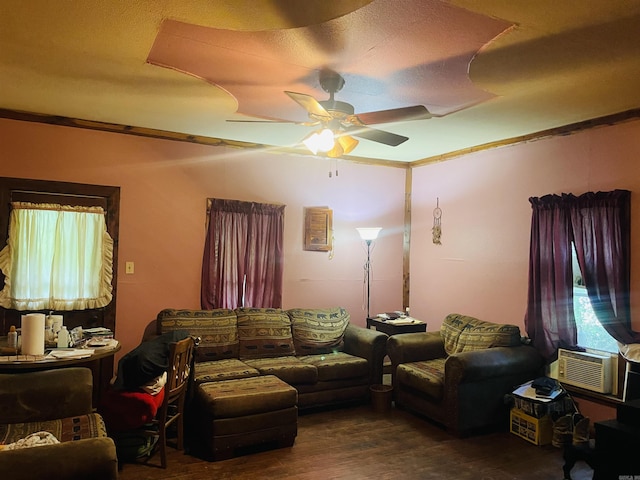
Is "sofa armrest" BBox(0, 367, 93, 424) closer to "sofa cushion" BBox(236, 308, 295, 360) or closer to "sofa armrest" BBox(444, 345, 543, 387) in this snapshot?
"sofa cushion" BBox(236, 308, 295, 360)

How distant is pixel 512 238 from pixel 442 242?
0.99m

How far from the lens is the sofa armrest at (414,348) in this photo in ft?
15.0

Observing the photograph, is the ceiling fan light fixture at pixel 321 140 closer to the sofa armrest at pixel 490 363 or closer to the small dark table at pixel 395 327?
the sofa armrest at pixel 490 363

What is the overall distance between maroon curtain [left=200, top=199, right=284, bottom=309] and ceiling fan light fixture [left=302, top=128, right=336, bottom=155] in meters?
1.92

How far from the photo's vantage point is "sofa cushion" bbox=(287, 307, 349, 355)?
4.89 meters

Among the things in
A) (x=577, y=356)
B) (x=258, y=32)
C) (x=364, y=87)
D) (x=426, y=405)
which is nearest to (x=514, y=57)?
(x=364, y=87)

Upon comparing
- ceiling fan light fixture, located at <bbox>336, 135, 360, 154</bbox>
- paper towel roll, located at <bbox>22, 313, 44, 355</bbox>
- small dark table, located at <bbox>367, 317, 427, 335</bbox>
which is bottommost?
small dark table, located at <bbox>367, 317, 427, 335</bbox>

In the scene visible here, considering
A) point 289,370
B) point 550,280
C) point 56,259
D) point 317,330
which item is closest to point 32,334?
point 56,259

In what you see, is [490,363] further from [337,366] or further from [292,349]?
[292,349]

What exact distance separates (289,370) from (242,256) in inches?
53.6

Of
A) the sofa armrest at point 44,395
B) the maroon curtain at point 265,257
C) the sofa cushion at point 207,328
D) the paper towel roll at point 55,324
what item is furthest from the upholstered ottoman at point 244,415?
the maroon curtain at point 265,257

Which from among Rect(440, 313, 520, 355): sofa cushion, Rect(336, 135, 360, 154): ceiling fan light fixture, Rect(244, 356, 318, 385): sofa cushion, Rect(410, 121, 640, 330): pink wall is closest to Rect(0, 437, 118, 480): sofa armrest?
Rect(244, 356, 318, 385): sofa cushion

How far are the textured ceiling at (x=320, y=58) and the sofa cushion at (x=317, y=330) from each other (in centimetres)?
207

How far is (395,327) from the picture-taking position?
16.8 feet
